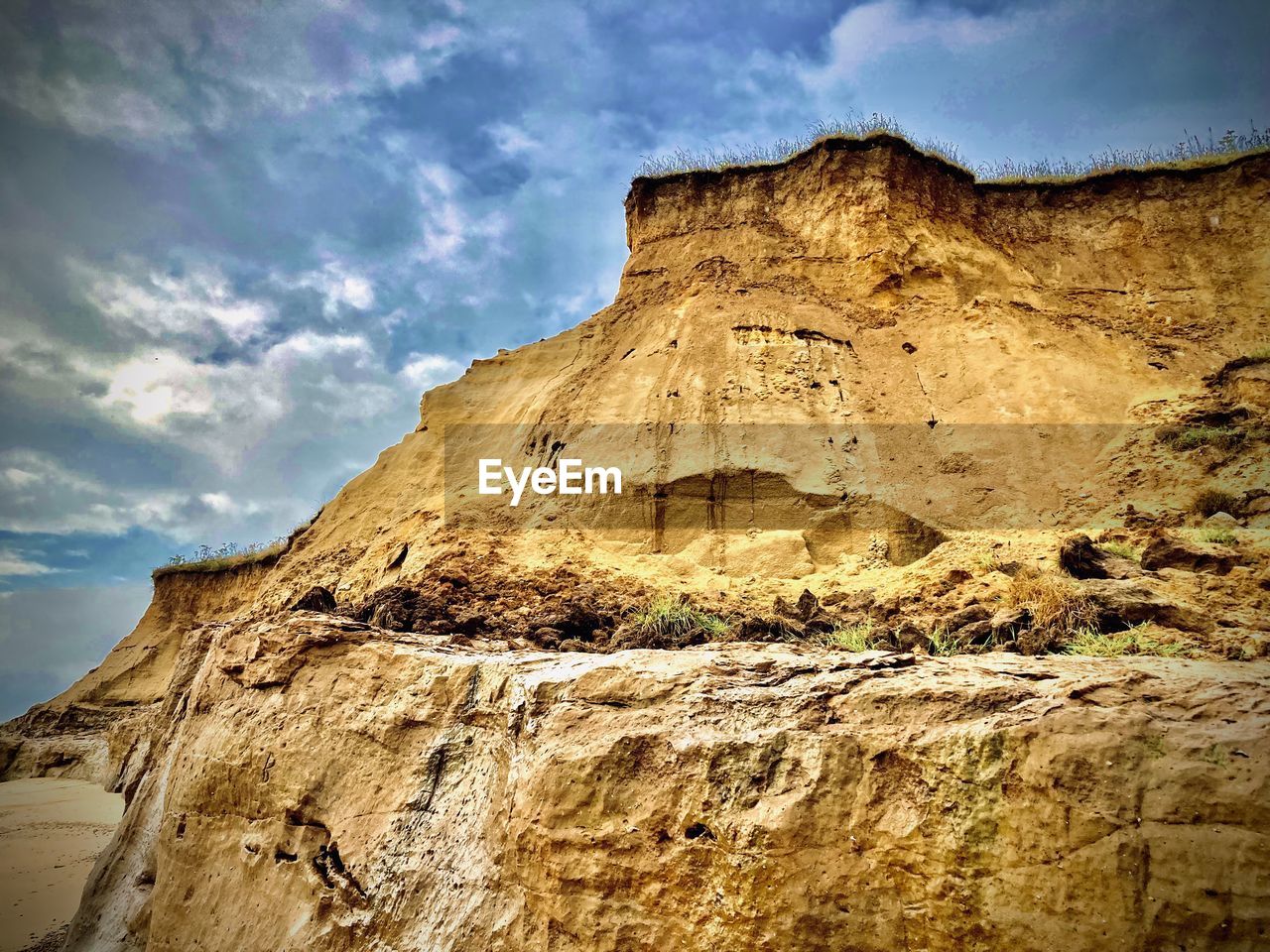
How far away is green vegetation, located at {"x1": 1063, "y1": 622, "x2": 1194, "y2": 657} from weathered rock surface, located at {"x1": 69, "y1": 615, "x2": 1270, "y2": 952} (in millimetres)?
686

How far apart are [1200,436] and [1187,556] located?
3677 mm

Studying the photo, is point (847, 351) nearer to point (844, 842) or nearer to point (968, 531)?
point (968, 531)

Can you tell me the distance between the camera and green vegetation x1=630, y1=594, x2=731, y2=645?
6031 millimetres

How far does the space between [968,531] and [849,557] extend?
→ 1491 mm

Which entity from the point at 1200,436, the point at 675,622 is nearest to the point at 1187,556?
the point at 1200,436

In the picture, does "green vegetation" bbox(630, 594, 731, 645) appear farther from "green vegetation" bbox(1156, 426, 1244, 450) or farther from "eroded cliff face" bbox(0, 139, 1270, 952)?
"green vegetation" bbox(1156, 426, 1244, 450)

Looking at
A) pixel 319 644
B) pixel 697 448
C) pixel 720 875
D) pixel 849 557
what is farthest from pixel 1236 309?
pixel 319 644

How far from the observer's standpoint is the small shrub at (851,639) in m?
5.19

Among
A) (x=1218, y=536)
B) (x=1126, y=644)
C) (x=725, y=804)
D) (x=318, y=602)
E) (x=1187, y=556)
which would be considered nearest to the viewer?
(x=725, y=804)

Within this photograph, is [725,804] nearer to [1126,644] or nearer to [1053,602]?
[1126,644]

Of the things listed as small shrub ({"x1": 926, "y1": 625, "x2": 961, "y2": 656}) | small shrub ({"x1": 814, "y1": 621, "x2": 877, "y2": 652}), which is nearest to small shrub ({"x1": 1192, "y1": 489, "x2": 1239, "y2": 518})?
small shrub ({"x1": 926, "y1": 625, "x2": 961, "y2": 656})

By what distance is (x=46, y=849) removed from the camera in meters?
10.5

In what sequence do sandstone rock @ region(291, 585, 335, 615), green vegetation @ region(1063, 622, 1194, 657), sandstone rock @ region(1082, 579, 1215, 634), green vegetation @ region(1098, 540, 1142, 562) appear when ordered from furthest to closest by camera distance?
sandstone rock @ region(291, 585, 335, 615) → green vegetation @ region(1098, 540, 1142, 562) → sandstone rock @ region(1082, 579, 1215, 634) → green vegetation @ region(1063, 622, 1194, 657)

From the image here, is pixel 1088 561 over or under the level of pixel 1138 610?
over
